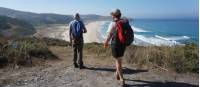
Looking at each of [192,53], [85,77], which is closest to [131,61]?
[192,53]

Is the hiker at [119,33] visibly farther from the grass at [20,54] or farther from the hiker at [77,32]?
the grass at [20,54]

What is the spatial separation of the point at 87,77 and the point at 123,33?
1833 millimetres

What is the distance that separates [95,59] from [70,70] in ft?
9.70

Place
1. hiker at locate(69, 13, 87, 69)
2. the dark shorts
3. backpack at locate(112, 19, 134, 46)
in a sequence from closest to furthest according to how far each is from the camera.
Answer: backpack at locate(112, 19, 134, 46) → the dark shorts → hiker at locate(69, 13, 87, 69)

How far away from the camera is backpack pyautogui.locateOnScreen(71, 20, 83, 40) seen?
9109 mm

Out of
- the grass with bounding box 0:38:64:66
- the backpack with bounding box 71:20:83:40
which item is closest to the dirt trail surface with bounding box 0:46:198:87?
the grass with bounding box 0:38:64:66

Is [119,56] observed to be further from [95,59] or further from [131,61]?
[95,59]

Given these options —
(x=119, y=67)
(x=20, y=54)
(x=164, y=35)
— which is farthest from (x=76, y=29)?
(x=164, y=35)

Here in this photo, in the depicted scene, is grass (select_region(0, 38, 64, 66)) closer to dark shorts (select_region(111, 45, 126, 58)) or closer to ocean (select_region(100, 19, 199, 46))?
dark shorts (select_region(111, 45, 126, 58))

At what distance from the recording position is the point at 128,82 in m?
7.79

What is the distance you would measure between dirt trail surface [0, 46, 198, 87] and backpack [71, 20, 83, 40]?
32.3 inches

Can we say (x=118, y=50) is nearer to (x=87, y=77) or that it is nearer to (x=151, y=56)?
(x=87, y=77)

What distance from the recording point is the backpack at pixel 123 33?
6.91 m

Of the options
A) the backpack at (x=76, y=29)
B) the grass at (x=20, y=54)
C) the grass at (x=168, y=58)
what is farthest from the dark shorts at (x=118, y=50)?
the grass at (x=20, y=54)
